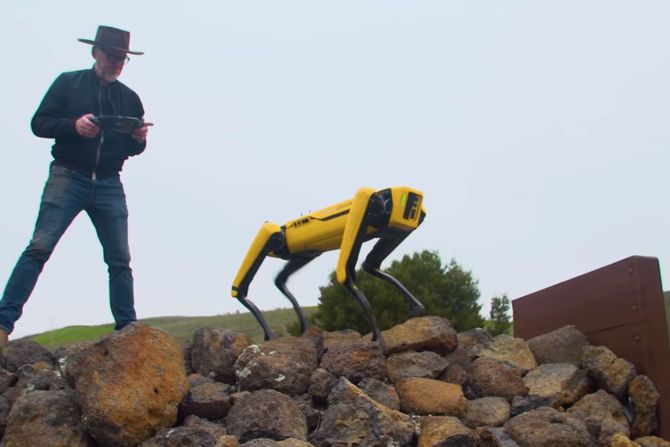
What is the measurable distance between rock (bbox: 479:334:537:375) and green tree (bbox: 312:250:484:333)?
710 centimetres

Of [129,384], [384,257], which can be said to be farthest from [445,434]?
[384,257]

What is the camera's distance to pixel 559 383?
6.12 meters

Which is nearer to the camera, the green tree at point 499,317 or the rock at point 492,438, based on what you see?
the rock at point 492,438

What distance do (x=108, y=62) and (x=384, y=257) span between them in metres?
2.84

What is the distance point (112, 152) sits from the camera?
22.9ft

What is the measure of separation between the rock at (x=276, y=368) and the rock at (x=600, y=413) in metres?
1.88

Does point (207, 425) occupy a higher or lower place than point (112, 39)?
lower

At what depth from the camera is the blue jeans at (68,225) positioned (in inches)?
251

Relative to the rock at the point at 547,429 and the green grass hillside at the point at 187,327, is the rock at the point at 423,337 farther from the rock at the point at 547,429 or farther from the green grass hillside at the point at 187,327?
the green grass hillside at the point at 187,327

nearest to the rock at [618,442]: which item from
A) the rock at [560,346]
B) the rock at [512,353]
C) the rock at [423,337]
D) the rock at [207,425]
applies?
the rock at [512,353]

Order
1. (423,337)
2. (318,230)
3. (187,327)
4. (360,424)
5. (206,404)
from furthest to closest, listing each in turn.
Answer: (187,327), (318,230), (423,337), (206,404), (360,424)

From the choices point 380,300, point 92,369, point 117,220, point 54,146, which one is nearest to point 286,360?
point 92,369

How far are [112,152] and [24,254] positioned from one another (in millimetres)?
1126

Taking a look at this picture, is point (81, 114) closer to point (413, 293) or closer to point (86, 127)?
point (86, 127)
